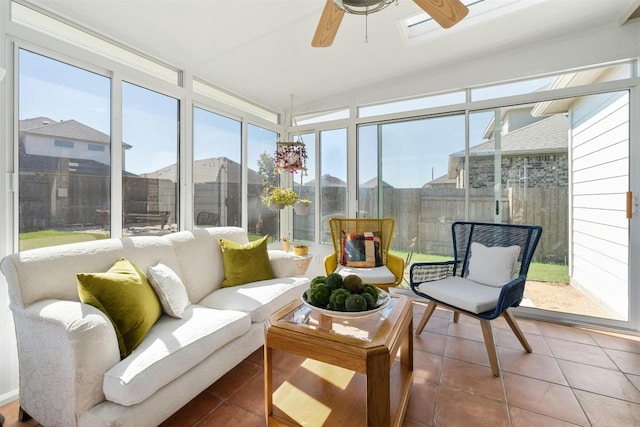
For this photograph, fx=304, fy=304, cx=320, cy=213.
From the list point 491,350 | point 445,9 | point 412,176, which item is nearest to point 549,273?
point 491,350

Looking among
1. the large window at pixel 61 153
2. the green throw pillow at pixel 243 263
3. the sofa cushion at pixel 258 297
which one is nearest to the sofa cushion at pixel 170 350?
the sofa cushion at pixel 258 297

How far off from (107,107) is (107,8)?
680mm

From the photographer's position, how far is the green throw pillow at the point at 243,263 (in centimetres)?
267

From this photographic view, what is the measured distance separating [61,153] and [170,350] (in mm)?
1626

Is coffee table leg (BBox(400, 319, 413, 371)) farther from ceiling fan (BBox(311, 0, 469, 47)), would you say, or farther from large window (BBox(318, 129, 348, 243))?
large window (BBox(318, 129, 348, 243))

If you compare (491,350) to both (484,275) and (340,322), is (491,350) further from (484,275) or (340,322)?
(340,322)

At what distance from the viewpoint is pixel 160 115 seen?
2.82m

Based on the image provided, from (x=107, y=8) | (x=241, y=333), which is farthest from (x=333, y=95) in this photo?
(x=241, y=333)

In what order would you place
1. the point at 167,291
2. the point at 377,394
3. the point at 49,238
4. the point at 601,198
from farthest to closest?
1. the point at 601,198
2. the point at 49,238
3. the point at 167,291
4. the point at 377,394

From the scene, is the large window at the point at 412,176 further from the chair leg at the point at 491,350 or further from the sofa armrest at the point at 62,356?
the sofa armrest at the point at 62,356

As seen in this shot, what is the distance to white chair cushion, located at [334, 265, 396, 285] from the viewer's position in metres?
2.87

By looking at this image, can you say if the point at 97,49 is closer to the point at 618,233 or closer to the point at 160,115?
the point at 160,115

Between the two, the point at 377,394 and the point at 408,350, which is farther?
the point at 408,350

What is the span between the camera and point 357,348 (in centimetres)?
137
